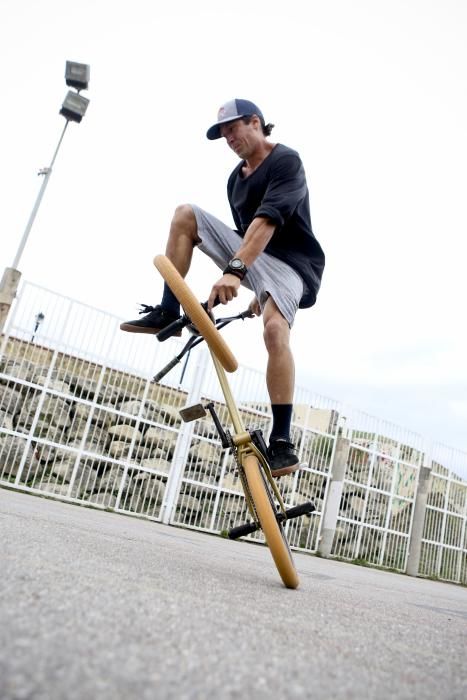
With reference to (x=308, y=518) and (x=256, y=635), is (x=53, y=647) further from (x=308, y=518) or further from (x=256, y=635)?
(x=308, y=518)

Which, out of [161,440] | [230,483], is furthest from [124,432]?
[230,483]

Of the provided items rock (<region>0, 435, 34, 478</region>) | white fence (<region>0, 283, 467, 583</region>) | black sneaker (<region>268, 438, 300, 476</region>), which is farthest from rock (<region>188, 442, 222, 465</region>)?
black sneaker (<region>268, 438, 300, 476</region>)

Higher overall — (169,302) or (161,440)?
(169,302)

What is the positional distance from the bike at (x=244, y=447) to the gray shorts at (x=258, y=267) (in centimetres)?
36

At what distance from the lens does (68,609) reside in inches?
34.4

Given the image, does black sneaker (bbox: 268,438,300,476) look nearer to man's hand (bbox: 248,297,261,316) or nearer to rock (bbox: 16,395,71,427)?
man's hand (bbox: 248,297,261,316)

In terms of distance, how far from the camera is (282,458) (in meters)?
2.32

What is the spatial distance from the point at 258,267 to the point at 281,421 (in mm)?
733

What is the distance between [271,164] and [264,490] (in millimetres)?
1557

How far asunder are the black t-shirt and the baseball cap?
0.22 meters

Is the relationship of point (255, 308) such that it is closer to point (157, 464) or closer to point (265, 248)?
point (265, 248)

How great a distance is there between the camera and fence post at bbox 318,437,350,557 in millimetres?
9242

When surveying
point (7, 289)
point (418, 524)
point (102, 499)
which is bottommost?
point (102, 499)

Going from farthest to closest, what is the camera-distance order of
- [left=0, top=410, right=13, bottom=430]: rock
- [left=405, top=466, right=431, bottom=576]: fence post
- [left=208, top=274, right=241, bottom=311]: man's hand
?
[left=405, top=466, right=431, bottom=576]: fence post < [left=0, top=410, right=13, bottom=430]: rock < [left=208, top=274, right=241, bottom=311]: man's hand
